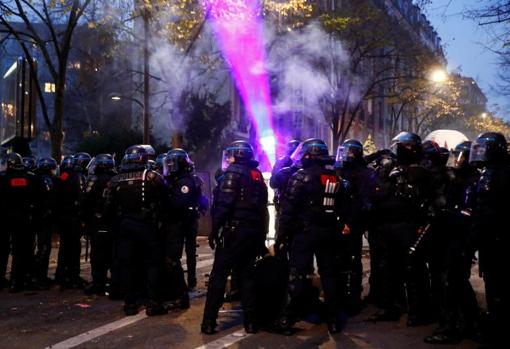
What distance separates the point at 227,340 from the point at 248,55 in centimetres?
2008

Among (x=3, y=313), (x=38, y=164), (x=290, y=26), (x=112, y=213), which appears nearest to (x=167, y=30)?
(x=290, y=26)

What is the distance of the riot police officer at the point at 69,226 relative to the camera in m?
8.83

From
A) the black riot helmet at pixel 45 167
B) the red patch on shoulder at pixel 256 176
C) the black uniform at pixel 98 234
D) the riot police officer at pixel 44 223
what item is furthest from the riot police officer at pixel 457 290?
the black riot helmet at pixel 45 167

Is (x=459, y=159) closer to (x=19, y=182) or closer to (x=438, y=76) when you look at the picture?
(x=19, y=182)

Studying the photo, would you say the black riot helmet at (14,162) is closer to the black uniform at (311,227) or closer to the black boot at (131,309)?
the black boot at (131,309)

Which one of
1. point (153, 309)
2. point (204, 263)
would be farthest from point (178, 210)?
point (204, 263)

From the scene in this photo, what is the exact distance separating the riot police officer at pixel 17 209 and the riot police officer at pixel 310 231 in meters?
4.31

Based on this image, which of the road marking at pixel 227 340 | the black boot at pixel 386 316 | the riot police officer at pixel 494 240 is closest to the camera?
the riot police officer at pixel 494 240

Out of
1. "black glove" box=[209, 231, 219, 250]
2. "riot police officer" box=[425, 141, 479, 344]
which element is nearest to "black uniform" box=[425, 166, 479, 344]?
"riot police officer" box=[425, 141, 479, 344]

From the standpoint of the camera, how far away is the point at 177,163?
25.6 feet

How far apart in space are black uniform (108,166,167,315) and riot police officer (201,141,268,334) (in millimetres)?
1058

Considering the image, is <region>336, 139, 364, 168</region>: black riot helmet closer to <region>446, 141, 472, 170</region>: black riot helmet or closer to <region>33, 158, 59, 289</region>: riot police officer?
<region>446, 141, 472, 170</region>: black riot helmet

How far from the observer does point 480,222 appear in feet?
18.1

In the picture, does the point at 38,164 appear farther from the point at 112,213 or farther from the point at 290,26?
the point at 290,26
